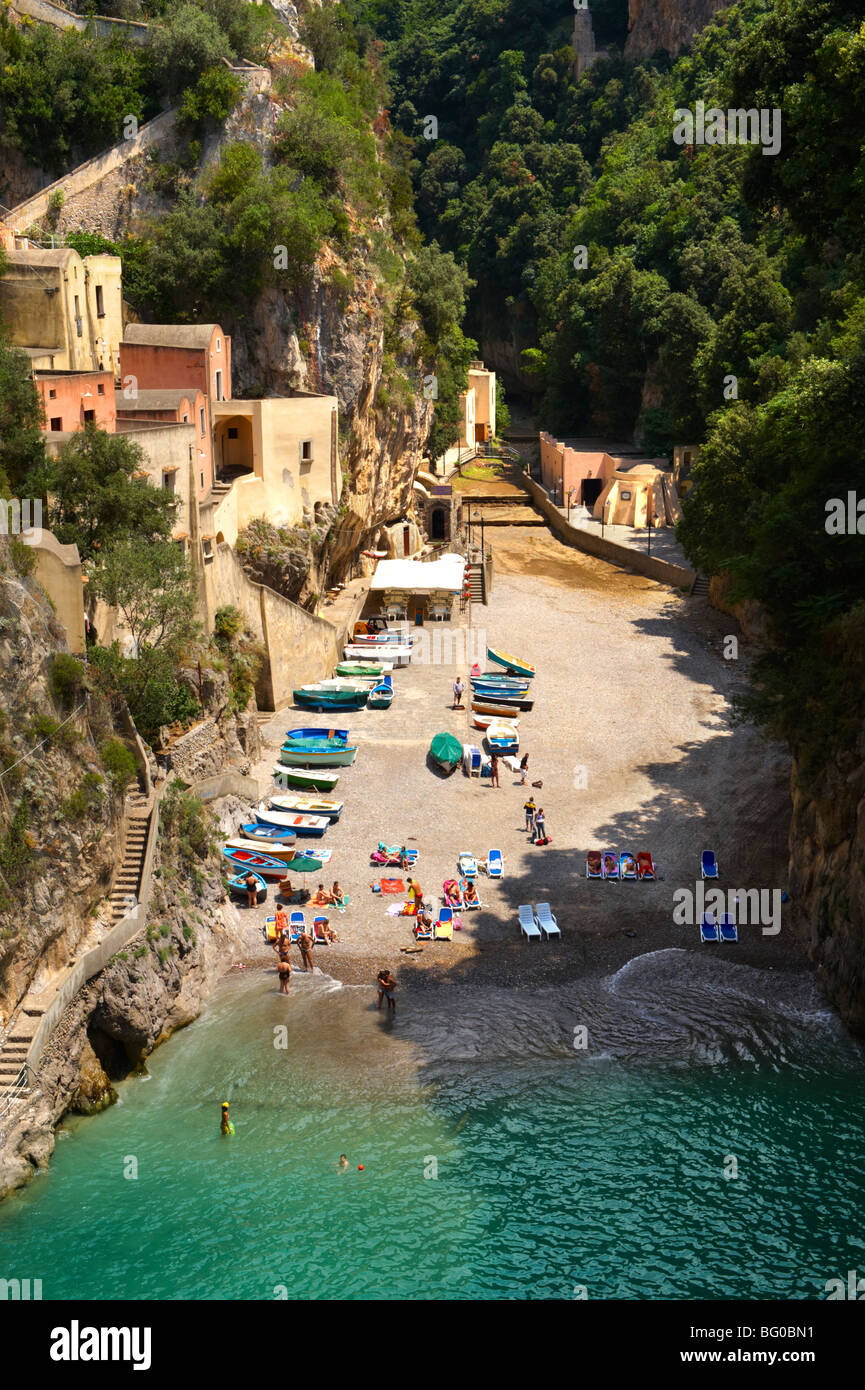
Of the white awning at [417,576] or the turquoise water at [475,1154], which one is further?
the white awning at [417,576]

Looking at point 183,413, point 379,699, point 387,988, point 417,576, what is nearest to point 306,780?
A: point 379,699

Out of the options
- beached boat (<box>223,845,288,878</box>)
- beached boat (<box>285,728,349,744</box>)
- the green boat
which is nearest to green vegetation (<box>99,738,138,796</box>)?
beached boat (<box>223,845,288,878</box>)

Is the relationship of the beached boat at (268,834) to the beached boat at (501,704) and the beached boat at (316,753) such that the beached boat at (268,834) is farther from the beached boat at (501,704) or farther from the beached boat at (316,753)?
the beached boat at (501,704)

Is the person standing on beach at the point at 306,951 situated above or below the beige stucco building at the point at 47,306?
below

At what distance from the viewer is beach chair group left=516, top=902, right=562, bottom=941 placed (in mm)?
32688

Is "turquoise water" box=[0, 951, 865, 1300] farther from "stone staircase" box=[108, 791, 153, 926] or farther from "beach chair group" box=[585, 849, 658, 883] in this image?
"beach chair group" box=[585, 849, 658, 883]

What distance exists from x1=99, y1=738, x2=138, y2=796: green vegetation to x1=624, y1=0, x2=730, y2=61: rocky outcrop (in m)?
86.0

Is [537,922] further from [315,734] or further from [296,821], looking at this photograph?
[315,734]

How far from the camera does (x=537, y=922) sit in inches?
1305

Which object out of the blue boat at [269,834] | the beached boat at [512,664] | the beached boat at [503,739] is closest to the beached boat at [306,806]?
the blue boat at [269,834]

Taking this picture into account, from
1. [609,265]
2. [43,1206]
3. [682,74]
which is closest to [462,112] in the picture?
[682,74]

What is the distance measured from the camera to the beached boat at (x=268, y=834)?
36.4 m

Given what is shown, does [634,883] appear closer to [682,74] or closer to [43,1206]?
[43,1206]

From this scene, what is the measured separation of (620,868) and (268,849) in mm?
9100
